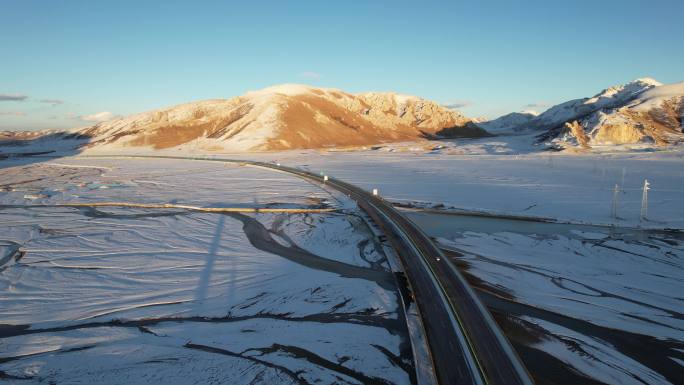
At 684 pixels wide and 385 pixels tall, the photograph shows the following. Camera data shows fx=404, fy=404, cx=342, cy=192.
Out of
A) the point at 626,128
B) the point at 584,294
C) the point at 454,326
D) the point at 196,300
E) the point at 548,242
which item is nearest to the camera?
A: the point at 454,326

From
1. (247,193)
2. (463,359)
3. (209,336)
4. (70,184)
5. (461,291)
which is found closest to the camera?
(463,359)

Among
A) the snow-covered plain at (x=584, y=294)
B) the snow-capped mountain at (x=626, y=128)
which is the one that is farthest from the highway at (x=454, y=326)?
the snow-capped mountain at (x=626, y=128)

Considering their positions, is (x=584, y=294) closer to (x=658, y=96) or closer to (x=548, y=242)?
(x=548, y=242)

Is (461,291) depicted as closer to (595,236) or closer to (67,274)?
(595,236)

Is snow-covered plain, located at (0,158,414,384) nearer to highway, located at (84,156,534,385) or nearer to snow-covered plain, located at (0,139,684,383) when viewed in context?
snow-covered plain, located at (0,139,684,383)

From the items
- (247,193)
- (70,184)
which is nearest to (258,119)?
(70,184)

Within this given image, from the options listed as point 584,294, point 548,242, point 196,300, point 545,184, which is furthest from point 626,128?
point 196,300
